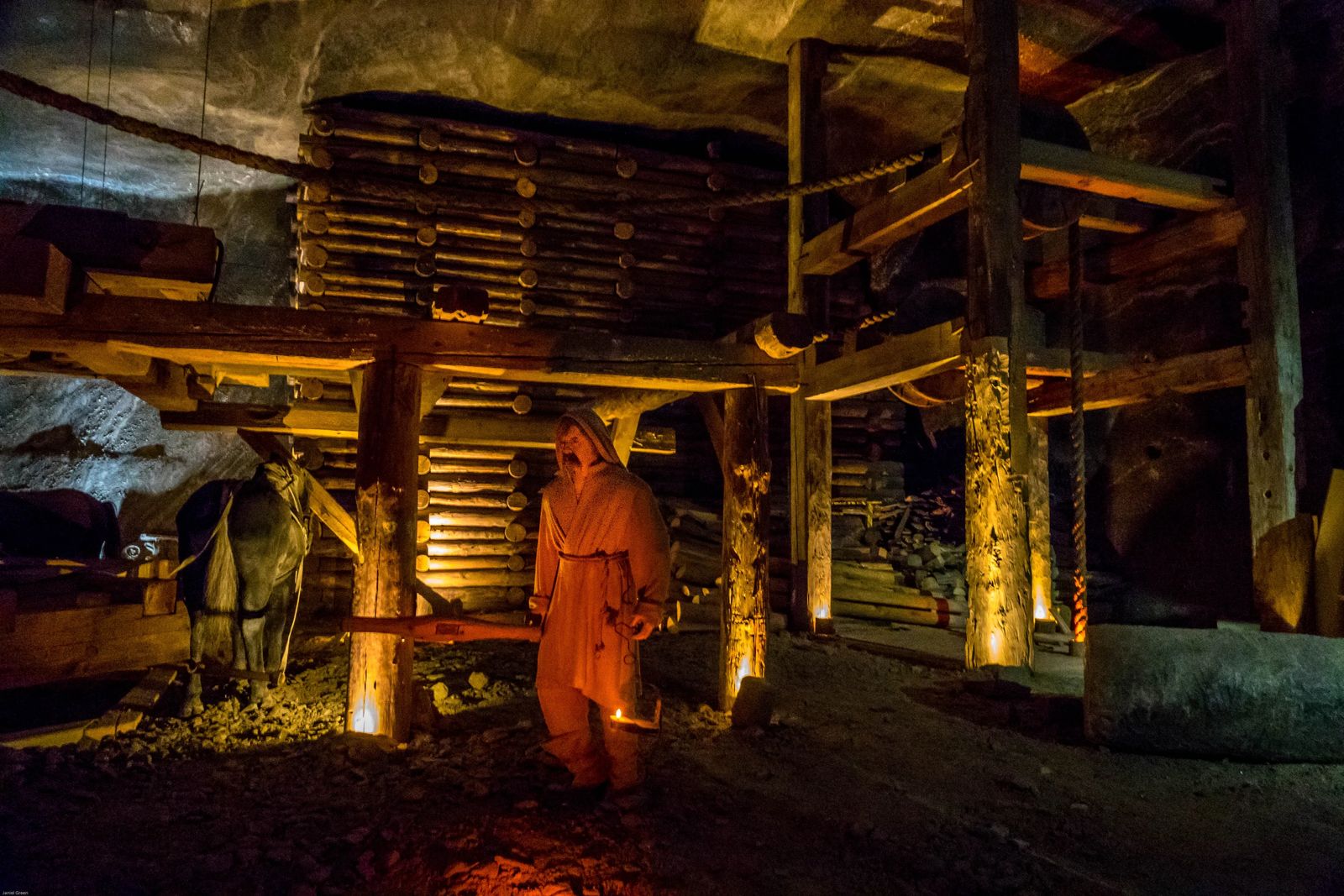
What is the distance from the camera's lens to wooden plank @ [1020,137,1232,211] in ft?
25.7

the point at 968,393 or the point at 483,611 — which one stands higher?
the point at 968,393

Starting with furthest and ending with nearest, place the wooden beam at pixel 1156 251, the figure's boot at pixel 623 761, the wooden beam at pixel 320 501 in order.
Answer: the wooden beam at pixel 1156 251, the wooden beam at pixel 320 501, the figure's boot at pixel 623 761

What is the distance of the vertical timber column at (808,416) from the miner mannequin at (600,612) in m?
5.95

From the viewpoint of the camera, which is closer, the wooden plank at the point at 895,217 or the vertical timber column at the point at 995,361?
the vertical timber column at the point at 995,361

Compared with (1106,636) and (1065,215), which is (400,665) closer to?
(1106,636)

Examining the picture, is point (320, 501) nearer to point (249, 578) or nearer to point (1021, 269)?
point (249, 578)

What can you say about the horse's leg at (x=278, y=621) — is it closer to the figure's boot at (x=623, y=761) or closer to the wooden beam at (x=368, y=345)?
the wooden beam at (x=368, y=345)

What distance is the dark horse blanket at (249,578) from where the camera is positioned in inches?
254

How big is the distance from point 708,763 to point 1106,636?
312 centimetres

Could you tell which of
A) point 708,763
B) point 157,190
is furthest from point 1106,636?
point 157,190

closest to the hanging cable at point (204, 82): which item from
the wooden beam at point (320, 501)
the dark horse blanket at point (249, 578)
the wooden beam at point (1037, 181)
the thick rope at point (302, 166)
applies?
the thick rope at point (302, 166)

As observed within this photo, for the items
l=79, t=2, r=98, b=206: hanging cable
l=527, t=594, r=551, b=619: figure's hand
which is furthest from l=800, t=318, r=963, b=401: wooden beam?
l=79, t=2, r=98, b=206: hanging cable

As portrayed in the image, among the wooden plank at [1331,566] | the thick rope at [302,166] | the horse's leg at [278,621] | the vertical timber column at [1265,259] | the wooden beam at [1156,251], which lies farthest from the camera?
the wooden beam at [1156,251]

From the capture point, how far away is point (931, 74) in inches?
417
